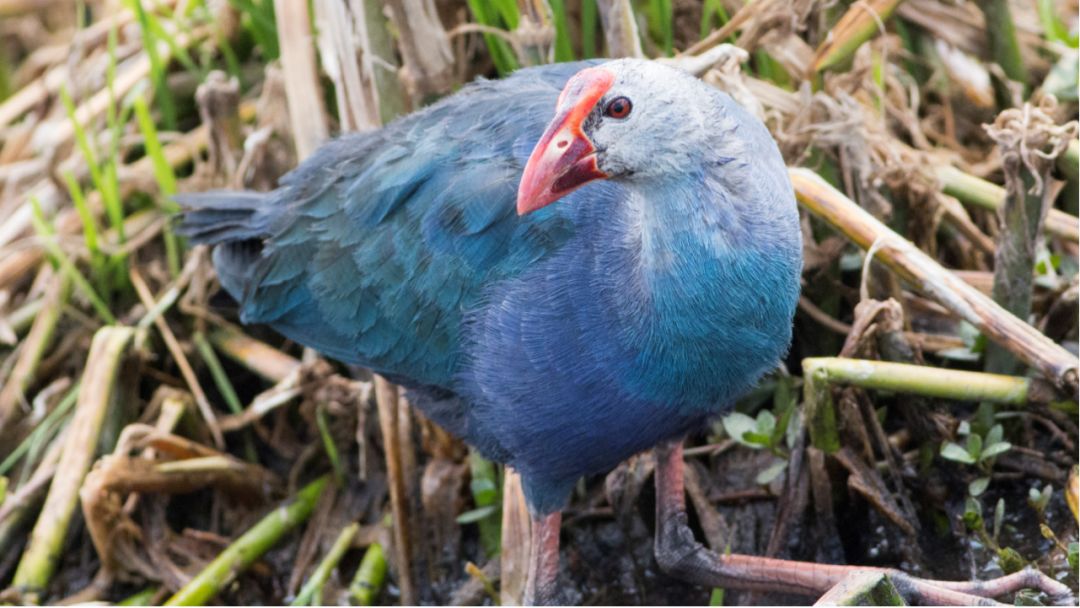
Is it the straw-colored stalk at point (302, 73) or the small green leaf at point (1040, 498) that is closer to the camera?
the small green leaf at point (1040, 498)

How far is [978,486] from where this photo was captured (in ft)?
8.68

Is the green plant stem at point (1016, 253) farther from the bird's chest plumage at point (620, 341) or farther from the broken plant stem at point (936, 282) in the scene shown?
the bird's chest plumage at point (620, 341)

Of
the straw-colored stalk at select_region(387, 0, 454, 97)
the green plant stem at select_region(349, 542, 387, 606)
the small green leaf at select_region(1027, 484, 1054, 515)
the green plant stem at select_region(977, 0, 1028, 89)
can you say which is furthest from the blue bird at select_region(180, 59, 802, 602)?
the green plant stem at select_region(977, 0, 1028, 89)

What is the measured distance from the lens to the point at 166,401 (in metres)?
3.35

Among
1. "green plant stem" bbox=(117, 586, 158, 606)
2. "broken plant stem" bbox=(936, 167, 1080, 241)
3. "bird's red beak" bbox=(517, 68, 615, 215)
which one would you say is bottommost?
"green plant stem" bbox=(117, 586, 158, 606)

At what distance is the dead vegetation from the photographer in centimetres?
268

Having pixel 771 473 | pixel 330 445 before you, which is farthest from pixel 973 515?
pixel 330 445

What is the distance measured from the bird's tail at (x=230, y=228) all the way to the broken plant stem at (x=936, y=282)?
Answer: 1.14 meters

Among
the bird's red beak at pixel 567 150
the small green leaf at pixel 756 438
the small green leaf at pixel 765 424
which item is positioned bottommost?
the small green leaf at pixel 756 438

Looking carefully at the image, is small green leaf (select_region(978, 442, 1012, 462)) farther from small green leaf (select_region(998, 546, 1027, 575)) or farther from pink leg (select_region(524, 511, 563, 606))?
pink leg (select_region(524, 511, 563, 606))

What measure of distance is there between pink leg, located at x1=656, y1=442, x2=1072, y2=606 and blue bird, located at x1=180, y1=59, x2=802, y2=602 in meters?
0.01

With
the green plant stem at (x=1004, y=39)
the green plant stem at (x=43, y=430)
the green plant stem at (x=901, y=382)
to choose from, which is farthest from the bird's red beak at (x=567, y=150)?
the green plant stem at (x=43, y=430)

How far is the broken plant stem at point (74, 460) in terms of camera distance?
3090mm

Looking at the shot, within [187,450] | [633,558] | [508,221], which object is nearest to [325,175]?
[508,221]
